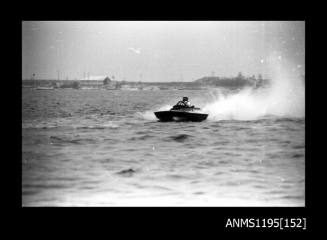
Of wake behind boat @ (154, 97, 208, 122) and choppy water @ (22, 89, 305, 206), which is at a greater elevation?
wake behind boat @ (154, 97, 208, 122)

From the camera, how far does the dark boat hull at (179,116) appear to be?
32094 mm

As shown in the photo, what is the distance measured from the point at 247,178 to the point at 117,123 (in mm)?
20040

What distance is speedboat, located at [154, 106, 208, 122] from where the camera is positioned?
32.1 metres

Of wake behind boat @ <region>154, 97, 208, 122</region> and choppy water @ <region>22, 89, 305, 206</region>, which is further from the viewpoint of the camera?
wake behind boat @ <region>154, 97, 208, 122</region>

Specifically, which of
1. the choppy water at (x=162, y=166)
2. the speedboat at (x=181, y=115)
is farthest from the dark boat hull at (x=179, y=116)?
the choppy water at (x=162, y=166)

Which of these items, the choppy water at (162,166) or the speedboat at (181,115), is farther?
the speedboat at (181,115)

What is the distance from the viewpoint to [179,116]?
3212 centimetres

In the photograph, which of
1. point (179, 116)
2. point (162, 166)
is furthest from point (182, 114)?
point (162, 166)

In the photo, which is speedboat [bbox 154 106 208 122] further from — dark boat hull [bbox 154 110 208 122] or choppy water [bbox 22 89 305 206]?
choppy water [bbox 22 89 305 206]

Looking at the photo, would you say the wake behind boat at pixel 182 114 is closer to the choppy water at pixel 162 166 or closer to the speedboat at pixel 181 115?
the speedboat at pixel 181 115

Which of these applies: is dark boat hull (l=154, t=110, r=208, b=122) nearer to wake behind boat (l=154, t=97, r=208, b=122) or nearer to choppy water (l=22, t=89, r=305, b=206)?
wake behind boat (l=154, t=97, r=208, b=122)

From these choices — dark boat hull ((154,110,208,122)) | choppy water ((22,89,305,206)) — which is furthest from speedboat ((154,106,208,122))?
choppy water ((22,89,305,206))

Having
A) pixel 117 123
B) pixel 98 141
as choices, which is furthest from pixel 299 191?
pixel 117 123

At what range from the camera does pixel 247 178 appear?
53.8 feet
